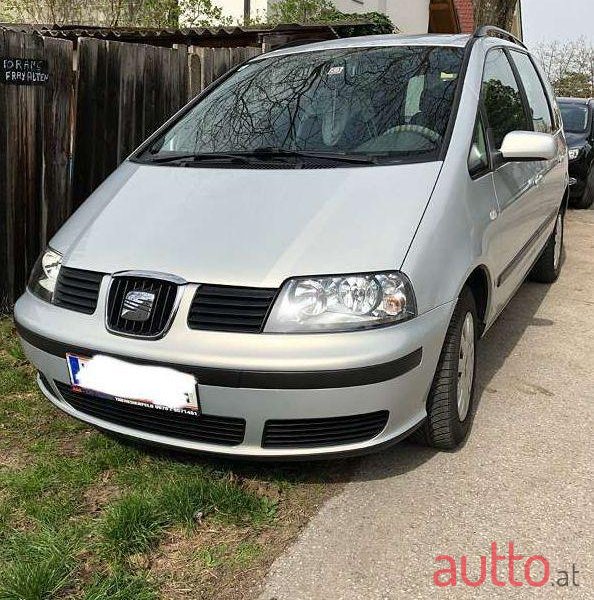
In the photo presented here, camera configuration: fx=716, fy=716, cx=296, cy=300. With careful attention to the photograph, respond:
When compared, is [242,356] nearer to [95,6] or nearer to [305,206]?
[305,206]

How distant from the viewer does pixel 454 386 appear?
2867 millimetres

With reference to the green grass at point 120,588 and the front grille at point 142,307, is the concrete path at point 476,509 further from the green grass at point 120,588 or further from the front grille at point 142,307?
the front grille at point 142,307

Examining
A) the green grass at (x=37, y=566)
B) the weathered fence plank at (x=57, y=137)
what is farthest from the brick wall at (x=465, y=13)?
the green grass at (x=37, y=566)

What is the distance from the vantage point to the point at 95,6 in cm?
1351

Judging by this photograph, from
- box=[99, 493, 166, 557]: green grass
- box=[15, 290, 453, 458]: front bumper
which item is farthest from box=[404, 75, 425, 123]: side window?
box=[99, 493, 166, 557]: green grass

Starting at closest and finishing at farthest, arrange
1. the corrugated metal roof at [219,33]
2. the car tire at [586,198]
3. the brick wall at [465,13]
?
1. the corrugated metal roof at [219,33]
2. the car tire at [586,198]
3. the brick wall at [465,13]

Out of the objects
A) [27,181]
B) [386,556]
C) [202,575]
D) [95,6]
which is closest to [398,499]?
[386,556]

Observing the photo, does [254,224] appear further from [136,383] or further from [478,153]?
[478,153]

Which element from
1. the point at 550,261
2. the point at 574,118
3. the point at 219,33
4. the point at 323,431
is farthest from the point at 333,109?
the point at 574,118

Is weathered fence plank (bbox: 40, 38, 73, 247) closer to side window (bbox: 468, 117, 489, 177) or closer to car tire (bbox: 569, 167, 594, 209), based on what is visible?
side window (bbox: 468, 117, 489, 177)

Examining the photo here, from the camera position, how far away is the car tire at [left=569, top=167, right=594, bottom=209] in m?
9.83

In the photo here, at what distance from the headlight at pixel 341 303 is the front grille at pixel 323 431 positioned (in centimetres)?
34

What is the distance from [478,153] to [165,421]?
5.94 feet

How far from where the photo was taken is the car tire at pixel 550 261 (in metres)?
5.59
